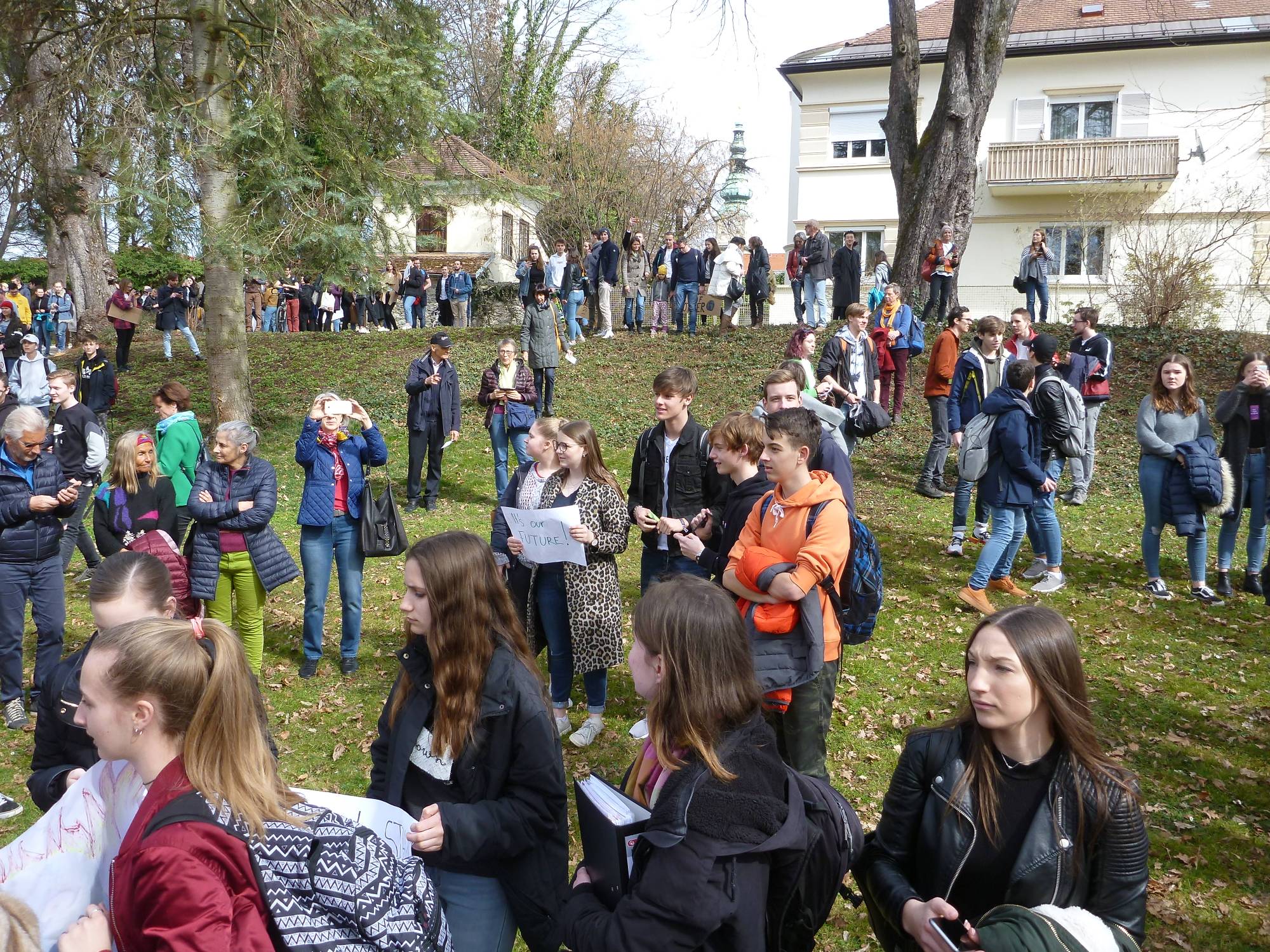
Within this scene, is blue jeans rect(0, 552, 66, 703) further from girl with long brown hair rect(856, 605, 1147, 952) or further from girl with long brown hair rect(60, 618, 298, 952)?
girl with long brown hair rect(856, 605, 1147, 952)

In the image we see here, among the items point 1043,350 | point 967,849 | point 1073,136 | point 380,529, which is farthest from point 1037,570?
point 1073,136

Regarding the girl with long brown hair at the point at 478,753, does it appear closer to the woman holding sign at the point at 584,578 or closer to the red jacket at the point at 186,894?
the red jacket at the point at 186,894

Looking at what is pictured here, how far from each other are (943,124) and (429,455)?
34.9 ft

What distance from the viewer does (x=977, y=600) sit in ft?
26.2

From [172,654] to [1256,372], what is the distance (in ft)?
27.1

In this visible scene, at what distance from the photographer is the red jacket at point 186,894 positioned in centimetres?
200

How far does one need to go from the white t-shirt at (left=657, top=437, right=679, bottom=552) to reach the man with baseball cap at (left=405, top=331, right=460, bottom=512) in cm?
626

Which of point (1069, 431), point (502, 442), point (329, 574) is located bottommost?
point (329, 574)

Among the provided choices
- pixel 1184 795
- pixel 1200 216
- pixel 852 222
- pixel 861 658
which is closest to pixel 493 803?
pixel 1184 795

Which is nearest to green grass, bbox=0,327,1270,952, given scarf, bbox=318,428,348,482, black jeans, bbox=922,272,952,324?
scarf, bbox=318,428,348,482

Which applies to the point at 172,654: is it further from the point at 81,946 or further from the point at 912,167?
the point at 912,167

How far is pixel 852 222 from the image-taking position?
31.7 meters

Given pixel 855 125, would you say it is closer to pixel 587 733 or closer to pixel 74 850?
pixel 587 733

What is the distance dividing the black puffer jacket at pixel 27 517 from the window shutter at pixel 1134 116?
3123cm
